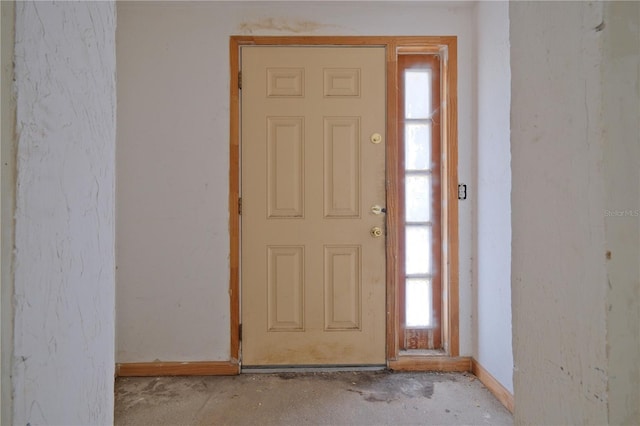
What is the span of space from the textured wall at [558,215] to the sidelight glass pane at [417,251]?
6.23 feet

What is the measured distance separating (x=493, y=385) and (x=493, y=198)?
1015mm

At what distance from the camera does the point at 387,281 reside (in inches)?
93.5

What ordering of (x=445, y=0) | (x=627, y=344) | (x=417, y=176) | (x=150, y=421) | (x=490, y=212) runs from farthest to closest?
(x=417, y=176) < (x=445, y=0) < (x=490, y=212) < (x=150, y=421) < (x=627, y=344)

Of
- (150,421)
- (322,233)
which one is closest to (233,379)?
(150,421)

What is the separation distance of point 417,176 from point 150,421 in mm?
2003

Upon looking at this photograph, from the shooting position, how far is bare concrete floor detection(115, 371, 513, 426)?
1.86 meters

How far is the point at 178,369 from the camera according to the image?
7.66ft

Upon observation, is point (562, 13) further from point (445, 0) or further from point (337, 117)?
point (445, 0)

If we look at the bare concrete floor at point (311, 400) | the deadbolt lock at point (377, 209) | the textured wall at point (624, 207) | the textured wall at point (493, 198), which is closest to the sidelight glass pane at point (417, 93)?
the textured wall at point (493, 198)

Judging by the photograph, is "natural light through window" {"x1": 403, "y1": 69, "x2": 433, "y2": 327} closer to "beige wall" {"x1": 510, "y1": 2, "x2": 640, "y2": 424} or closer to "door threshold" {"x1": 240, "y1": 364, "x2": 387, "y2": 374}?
"door threshold" {"x1": 240, "y1": 364, "x2": 387, "y2": 374}

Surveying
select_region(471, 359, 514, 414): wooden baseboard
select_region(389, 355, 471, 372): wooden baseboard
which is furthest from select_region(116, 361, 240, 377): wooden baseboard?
select_region(471, 359, 514, 414): wooden baseboard

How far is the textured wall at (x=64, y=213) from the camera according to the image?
0.52 meters

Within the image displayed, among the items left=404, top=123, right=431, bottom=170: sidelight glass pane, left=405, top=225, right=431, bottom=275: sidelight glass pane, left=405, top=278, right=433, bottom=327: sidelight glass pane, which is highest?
left=404, top=123, right=431, bottom=170: sidelight glass pane

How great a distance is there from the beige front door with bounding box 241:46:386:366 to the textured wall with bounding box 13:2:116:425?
161 cm
